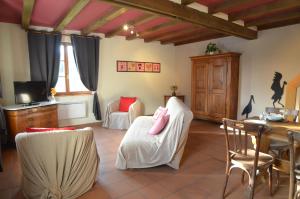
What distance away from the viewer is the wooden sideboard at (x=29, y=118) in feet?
12.0

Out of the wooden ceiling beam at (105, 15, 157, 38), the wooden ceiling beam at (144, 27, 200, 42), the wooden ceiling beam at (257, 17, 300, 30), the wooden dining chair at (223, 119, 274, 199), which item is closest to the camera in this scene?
the wooden dining chair at (223, 119, 274, 199)

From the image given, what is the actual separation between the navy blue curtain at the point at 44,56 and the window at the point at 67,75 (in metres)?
0.24

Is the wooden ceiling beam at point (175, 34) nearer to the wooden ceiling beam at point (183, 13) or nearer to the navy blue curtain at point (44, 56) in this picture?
the wooden ceiling beam at point (183, 13)

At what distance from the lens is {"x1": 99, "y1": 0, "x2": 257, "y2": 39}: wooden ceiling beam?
289cm

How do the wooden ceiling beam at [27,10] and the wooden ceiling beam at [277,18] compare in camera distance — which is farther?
the wooden ceiling beam at [277,18]

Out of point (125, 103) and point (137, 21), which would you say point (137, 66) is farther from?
point (137, 21)

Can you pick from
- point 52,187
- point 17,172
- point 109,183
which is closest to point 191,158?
point 109,183

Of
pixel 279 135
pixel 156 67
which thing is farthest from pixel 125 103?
pixel 279 135

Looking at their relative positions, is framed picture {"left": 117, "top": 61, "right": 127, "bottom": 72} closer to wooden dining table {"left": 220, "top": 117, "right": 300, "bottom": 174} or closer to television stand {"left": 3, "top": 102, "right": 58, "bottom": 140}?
television stand {"left": 3, "top": 102, "right": 58, "bottom": 140}

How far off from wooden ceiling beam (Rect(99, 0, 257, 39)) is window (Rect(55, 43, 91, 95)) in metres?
2.78

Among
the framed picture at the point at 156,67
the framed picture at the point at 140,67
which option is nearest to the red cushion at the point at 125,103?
the framed picture at the point at 140,67

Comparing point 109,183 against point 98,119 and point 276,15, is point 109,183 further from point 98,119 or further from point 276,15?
point 276,15

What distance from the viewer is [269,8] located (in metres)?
3.41

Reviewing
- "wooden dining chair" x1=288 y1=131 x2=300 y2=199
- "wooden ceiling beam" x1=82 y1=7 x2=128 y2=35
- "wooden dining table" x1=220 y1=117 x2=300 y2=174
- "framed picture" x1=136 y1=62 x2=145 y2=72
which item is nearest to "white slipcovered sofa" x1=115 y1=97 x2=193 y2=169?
"wooden dining table" x1=220 y1=117 x2=300 y2=174
